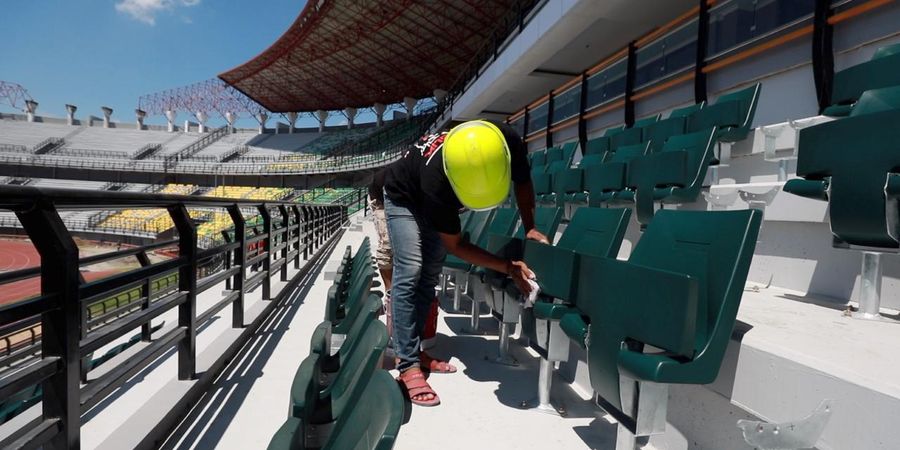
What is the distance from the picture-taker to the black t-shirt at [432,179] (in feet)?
6.31

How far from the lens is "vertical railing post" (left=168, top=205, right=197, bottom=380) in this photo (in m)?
2.01

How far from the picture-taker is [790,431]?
110 cm

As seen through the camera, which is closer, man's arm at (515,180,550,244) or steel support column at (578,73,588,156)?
man's arm at (515,180,550,244)

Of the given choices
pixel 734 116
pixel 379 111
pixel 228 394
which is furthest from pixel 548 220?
pixel 379 111

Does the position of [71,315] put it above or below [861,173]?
below

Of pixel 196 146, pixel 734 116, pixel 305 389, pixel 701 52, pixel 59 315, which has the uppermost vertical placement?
pixel 196 146

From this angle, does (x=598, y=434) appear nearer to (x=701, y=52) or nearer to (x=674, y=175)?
(x=674, y=175)

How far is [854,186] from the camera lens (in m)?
1.83

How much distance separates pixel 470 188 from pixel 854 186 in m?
1.50

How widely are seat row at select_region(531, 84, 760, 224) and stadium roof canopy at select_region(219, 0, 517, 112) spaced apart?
18.6 meters

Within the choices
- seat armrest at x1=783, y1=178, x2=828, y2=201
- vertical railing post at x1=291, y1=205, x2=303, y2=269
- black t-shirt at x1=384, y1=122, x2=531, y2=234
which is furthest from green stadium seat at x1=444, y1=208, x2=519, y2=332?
vertical railing post at x1=291, y1=205, x2=303, y2=269

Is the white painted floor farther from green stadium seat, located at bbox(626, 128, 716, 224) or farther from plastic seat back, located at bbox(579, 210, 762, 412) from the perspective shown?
green stadium seat, located at bbox(626, 128, 716, 224)

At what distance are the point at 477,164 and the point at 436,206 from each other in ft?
0.92

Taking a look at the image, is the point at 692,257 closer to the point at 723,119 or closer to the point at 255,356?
the point at 255,356
